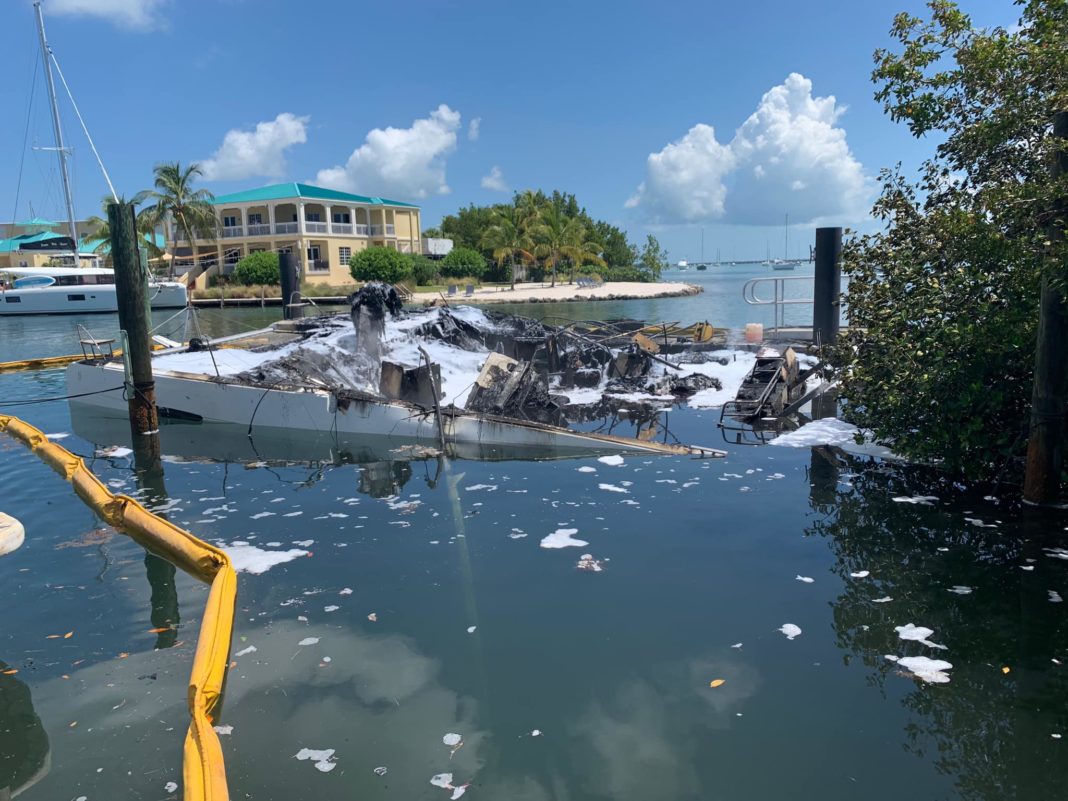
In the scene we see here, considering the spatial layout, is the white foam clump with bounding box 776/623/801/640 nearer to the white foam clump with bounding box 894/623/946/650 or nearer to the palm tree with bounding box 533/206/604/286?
the white foam clump with bounding box 894/623/946/650

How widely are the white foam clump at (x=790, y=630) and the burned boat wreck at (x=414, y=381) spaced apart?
17.4 ft

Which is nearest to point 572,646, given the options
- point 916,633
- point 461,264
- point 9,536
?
point 916,633

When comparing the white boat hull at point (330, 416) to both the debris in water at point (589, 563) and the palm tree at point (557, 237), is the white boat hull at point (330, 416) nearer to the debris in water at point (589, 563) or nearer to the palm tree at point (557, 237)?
the debris in water at point (589, 563)

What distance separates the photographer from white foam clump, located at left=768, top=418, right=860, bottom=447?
37.3 ft

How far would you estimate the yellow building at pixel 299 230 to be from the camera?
5919 centimetres

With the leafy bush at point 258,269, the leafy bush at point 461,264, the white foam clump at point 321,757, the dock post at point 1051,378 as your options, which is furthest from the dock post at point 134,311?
the leafy bush at point 461,264

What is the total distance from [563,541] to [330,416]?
707cm

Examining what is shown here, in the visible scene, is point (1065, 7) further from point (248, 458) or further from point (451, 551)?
point (248, 458)

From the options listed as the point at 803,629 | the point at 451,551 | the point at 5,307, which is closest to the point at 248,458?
the point at 451,551

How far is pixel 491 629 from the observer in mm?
5848

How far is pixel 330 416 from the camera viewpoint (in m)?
13.5

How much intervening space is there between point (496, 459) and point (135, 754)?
7.35 metres

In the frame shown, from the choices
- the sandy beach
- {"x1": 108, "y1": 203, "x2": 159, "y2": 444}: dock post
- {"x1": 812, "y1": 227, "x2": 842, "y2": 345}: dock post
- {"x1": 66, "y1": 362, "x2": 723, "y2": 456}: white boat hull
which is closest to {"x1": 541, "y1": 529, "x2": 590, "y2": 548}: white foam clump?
{"x1": 66, "y1": 362, "x2": 723, "y2": 456}: white boat hull

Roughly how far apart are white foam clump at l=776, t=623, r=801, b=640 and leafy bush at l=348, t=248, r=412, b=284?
169 feet
